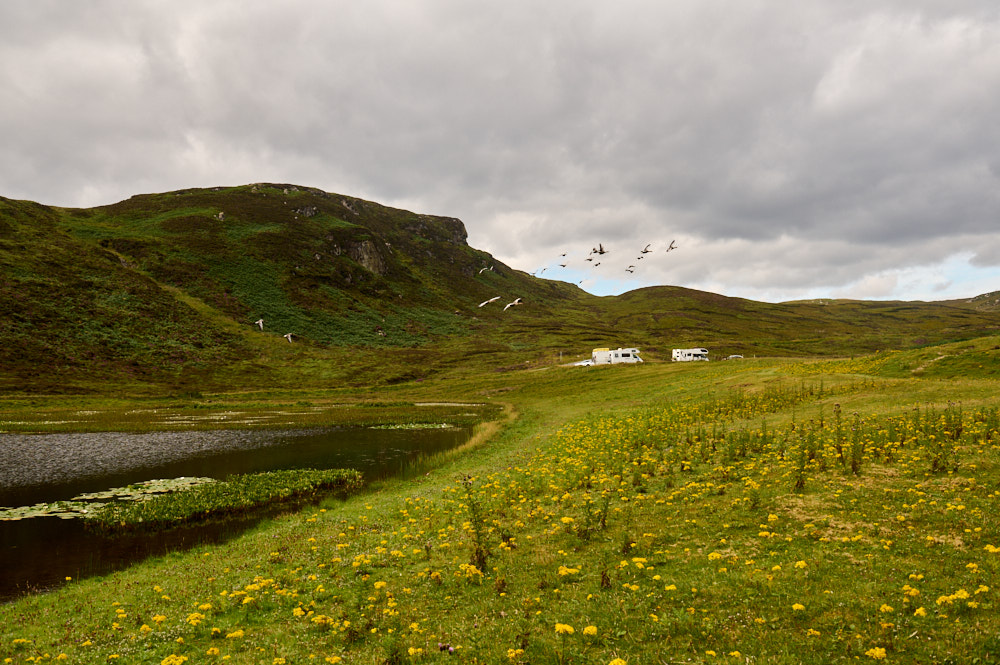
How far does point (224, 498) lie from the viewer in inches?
976

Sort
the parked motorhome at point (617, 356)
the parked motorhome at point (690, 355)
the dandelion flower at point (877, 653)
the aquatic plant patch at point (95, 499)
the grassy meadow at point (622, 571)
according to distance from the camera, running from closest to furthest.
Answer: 1. the dandelion flower at point (877, 653)
2. the grassy meadow at point (622, 571)
3. the aquatic plant patch at point (95, 499)
4. the parked motorhome at point (617, 356)
5. the parked motorhome at point (690, 355)

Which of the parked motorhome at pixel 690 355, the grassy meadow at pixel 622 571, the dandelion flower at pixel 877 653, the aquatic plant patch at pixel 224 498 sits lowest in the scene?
the aquatic plant patch at pixel 224 498

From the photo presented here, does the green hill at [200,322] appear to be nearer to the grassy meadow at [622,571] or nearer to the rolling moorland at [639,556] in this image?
the rolling moorland at [639,556]

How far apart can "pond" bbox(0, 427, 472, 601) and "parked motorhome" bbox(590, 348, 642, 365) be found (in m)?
62.4

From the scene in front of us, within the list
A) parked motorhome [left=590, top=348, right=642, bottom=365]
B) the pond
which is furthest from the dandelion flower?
parked motorhome [left=590, top=348, right=642, bottom=365]

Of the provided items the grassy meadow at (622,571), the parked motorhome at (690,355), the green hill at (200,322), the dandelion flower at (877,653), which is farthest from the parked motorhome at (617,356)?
the dandelion flower at (877,653)

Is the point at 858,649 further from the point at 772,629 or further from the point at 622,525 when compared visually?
the point at 622,525

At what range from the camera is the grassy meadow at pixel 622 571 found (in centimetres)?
834

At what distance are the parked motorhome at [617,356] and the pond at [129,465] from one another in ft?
205

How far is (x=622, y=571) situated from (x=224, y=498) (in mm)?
22510

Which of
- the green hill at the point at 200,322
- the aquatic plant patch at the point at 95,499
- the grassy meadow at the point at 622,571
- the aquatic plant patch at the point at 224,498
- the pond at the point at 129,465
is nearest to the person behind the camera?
the grassy meadow at the point at 622,571

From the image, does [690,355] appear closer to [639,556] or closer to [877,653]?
[639,556]

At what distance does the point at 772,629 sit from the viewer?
8.27m

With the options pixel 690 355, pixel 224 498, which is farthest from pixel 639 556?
pixel 690 355
